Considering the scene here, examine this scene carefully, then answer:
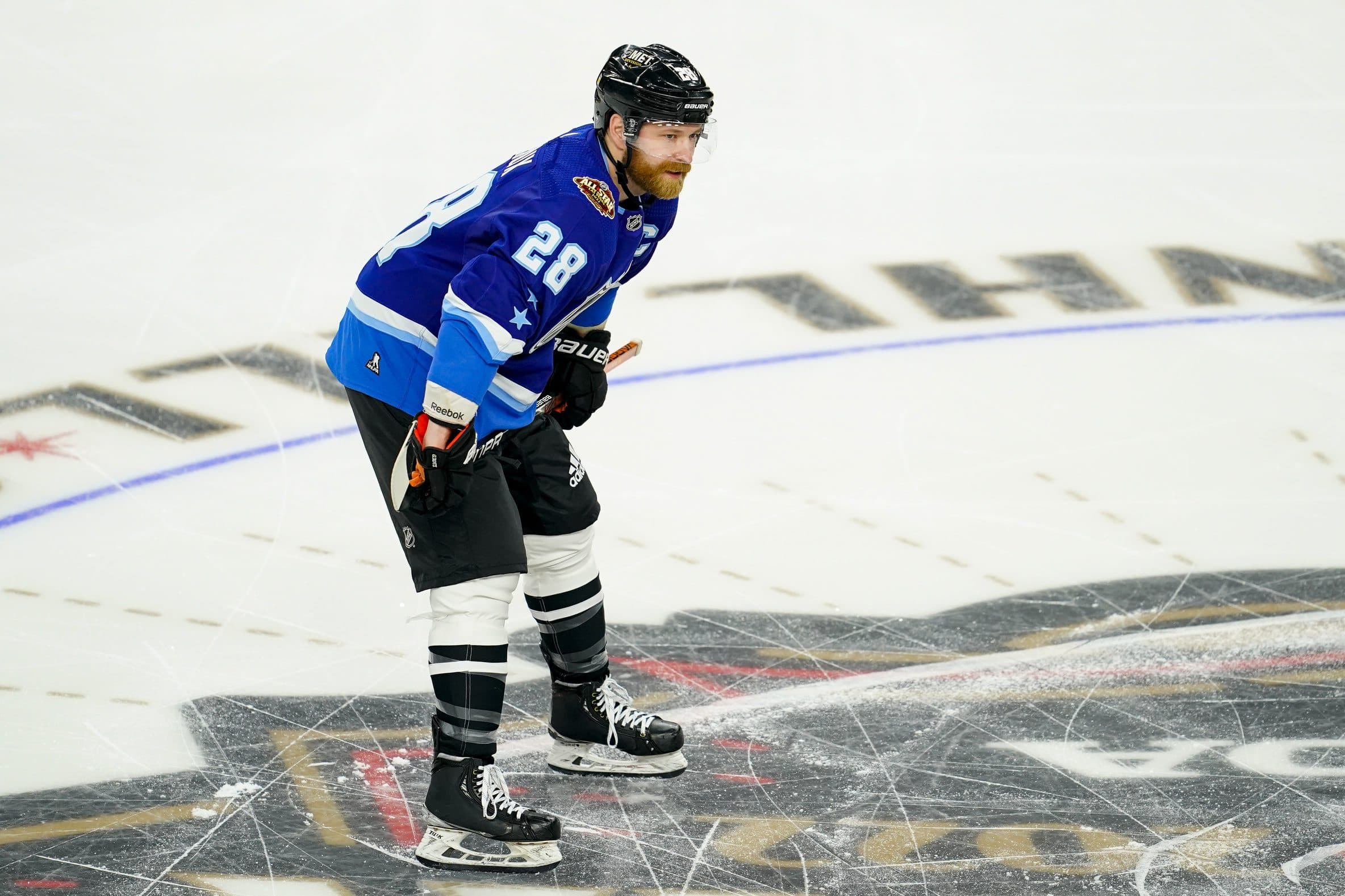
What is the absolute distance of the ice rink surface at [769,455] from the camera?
250 centimetres

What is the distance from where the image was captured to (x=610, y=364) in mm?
2938

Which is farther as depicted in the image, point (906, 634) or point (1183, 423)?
point (1183, 423)

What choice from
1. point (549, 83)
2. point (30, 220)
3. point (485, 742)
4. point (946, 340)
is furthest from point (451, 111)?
point (485, 742)

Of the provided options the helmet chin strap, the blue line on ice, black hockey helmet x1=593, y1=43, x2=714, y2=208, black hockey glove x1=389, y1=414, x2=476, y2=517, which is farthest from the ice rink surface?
black hockey helmet x1=593, y1=43, x2=714, y2=208

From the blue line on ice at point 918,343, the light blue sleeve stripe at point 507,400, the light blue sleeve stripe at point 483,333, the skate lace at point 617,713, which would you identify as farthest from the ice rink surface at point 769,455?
the light blue sleeve stripe at point 483,333

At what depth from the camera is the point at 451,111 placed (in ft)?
17.1

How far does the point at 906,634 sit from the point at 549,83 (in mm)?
2961

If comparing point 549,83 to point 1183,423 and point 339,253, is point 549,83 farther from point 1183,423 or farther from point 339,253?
point 1183,423

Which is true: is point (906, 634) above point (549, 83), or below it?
below

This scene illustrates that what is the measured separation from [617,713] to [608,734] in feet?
0.15

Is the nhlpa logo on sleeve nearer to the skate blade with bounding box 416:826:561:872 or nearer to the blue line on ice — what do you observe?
the skate blade with bounding box 416:826:561:872

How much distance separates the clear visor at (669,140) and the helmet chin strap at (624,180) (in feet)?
0.11

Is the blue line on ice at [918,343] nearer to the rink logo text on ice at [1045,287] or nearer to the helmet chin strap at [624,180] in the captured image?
the rink logo text on ice at [1045,287]

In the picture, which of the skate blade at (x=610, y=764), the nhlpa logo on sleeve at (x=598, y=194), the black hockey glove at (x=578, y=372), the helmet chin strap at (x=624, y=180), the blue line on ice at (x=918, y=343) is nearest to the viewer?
the nhlpa logo on sleeve at (x=598, y=194)
